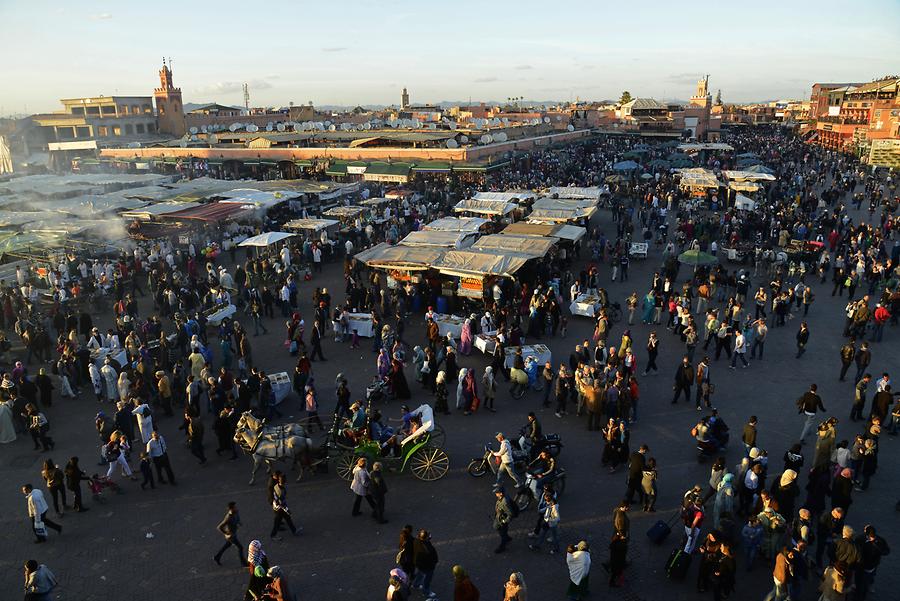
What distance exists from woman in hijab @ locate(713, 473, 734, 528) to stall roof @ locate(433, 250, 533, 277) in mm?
8523

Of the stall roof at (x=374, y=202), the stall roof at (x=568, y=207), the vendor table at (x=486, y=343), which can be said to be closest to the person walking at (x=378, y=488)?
the vendor table at (x=486, y=343)

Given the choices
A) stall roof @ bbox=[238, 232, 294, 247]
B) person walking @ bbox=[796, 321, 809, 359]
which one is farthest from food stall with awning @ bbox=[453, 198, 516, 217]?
person walking @ bbox=[796, 321, 809, 359]

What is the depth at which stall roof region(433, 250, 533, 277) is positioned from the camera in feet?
49.7

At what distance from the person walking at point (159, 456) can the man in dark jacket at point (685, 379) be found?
346 inches

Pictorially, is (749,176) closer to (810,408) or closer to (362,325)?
(810,408)

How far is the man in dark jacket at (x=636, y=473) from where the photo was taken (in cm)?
788

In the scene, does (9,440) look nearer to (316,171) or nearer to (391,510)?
(391,510)

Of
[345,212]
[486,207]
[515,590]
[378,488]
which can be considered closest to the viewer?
[515,590]

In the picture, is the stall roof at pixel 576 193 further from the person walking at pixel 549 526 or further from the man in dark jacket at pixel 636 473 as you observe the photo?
the person walking at pixel 549 526

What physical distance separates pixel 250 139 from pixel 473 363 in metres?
Answer: 38.4

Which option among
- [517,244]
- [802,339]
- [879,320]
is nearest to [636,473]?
[802,339]

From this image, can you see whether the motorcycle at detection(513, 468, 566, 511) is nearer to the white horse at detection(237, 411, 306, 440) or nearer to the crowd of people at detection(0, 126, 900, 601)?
the crowd of people at detection(0, 126, 900, 601)

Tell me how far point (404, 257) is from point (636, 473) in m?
9.95

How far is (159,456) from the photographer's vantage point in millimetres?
8703
